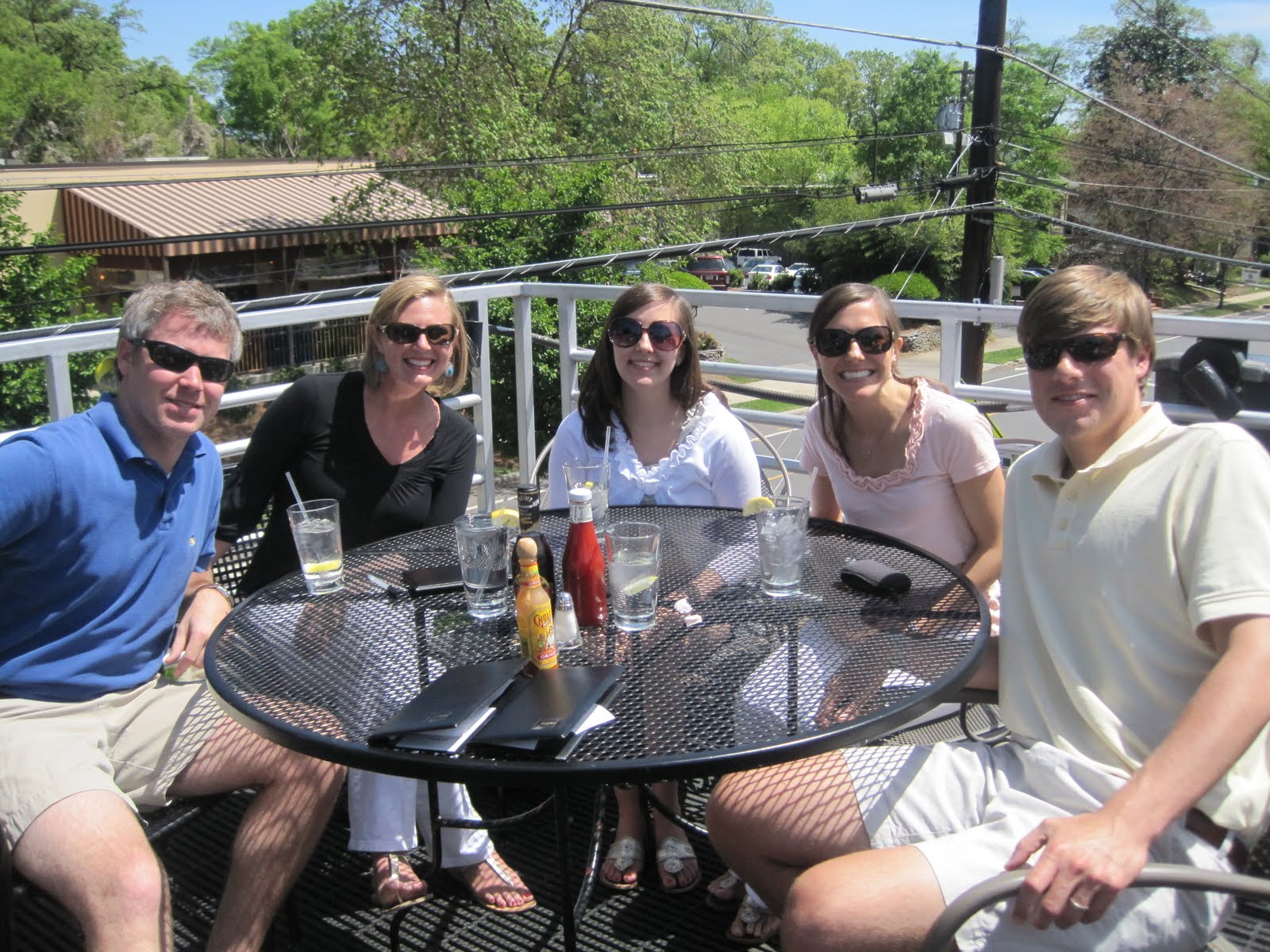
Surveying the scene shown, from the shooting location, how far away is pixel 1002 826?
131 centimetres

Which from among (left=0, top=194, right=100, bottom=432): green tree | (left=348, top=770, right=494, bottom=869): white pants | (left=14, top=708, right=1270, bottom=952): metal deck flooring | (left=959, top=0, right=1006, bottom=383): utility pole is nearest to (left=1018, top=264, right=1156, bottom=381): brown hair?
(left=14, top=708, right=1270, bottom=952): metal deck flooring

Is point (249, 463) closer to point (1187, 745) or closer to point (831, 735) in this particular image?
point (831, 735)

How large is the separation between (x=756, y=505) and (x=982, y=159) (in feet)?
38.4

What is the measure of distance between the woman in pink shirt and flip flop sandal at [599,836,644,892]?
2.88ft

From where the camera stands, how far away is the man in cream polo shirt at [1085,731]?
120cm

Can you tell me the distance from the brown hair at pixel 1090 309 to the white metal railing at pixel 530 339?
41 centimetres

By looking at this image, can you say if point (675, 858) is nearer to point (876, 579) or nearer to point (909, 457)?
point (876, 579)

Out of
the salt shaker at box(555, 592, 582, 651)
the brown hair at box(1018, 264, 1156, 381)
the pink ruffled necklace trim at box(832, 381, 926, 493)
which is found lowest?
the salt shaker at box(555, 592, 582, 651)

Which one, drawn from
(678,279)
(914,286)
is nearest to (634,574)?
(678,279)

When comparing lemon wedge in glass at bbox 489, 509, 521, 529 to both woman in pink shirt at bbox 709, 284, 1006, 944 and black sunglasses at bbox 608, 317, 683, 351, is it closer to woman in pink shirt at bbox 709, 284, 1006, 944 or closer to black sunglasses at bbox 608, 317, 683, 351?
black sunglasses at bbox 608, 317, 683, 351

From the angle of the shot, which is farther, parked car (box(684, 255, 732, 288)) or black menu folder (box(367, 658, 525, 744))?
parked car (box(684, 255, 732, 288))

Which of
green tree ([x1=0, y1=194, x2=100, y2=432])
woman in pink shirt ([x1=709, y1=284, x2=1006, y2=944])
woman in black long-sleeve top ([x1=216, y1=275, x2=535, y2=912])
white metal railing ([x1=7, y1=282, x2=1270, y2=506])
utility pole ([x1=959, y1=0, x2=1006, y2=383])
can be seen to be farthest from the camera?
green tree ([x1=0, y1=194, x2=100, y2=432])

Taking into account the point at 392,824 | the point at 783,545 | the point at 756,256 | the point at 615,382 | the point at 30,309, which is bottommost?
the point at 392,824

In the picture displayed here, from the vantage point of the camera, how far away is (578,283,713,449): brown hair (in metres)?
2.44
